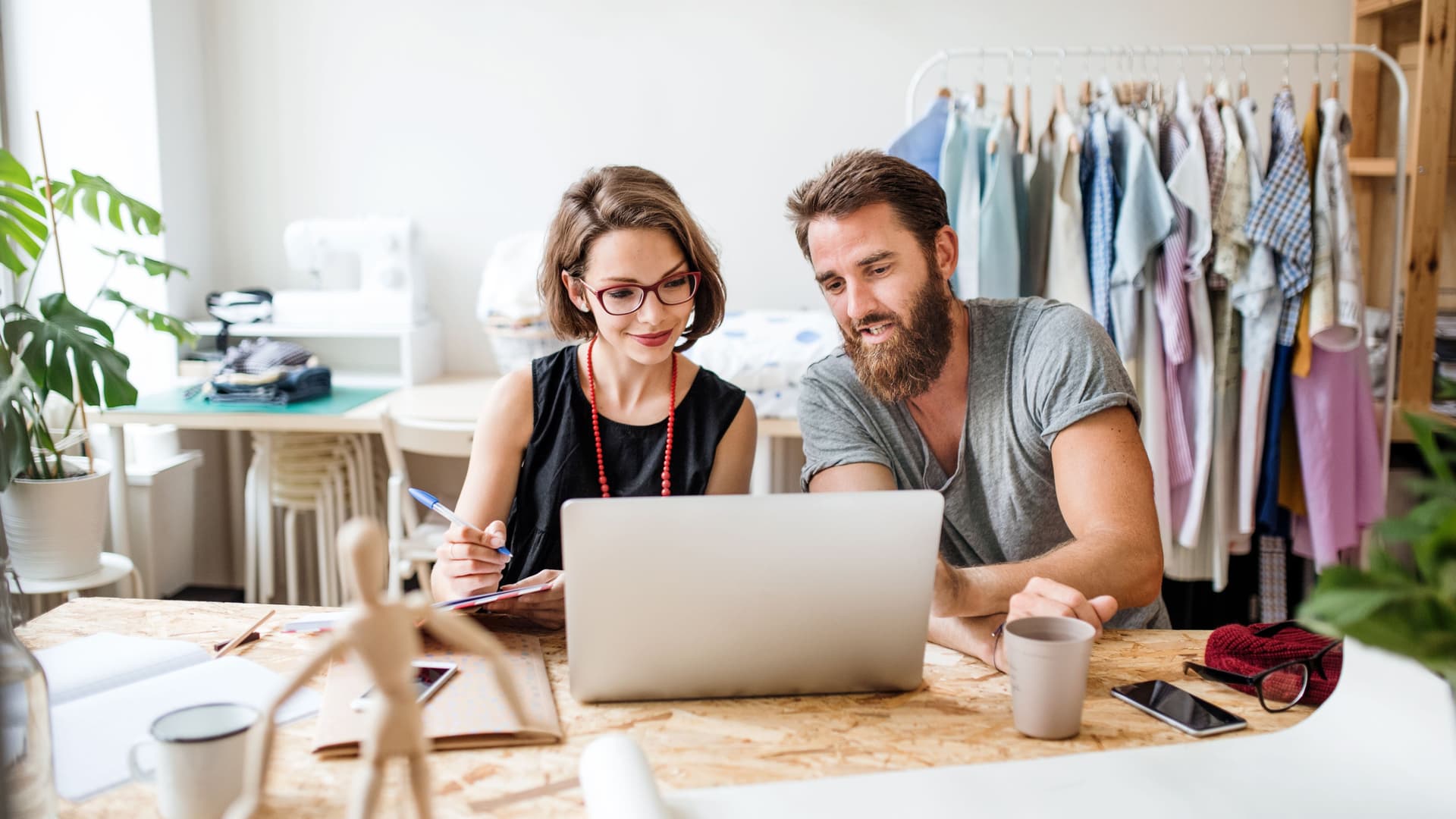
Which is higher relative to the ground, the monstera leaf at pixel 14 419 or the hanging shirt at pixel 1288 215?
the hanging shirt at pixel 1288 215

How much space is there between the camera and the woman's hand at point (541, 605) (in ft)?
4.09

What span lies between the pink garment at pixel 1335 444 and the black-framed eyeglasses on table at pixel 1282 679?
5.31ft

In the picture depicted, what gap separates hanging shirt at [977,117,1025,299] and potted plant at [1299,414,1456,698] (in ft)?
6.12

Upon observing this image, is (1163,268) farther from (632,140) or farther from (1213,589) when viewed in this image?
(632,140)

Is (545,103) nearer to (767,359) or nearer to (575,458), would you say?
(767,359)

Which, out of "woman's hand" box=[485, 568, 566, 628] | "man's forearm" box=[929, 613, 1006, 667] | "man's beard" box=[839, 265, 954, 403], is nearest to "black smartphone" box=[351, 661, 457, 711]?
"woman's hand" box=[485, 568, 566, 628]

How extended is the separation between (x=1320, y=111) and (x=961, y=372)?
4.79 feet

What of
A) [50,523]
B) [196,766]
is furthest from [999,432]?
[50,523]

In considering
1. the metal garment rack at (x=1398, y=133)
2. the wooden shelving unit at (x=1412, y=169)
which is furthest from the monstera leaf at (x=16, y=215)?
the wooden shelving unit at (x=1412, y=169)

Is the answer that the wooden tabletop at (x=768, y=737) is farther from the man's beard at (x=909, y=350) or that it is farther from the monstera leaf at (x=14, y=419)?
the monstera leaf at (x=14, y=419)

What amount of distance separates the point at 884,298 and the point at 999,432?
25 cm

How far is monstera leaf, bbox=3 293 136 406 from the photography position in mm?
2254

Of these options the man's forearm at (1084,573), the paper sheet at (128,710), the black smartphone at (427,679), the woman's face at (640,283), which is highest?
the woman's face at (640,283)

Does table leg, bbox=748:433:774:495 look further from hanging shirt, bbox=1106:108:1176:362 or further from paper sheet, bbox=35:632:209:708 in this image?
paper sheet, bbox=35:632:209:708
